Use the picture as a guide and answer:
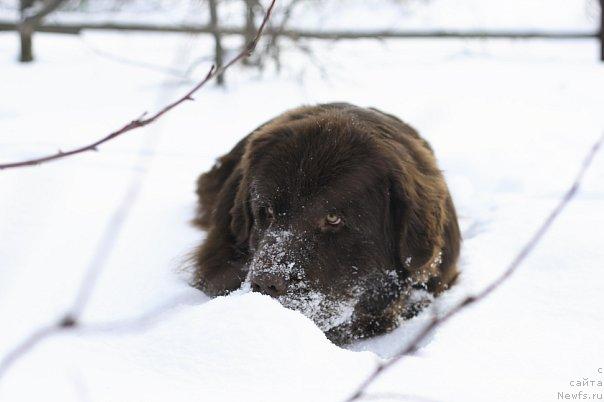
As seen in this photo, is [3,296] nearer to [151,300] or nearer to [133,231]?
[151,300]

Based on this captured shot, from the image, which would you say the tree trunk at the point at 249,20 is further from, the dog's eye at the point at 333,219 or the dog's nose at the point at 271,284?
the dog's nose at the point at 271,284

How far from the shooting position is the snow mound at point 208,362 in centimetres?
216

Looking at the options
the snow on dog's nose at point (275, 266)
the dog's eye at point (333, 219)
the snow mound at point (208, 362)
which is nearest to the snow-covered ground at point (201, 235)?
the snow mound at point (208, 362)

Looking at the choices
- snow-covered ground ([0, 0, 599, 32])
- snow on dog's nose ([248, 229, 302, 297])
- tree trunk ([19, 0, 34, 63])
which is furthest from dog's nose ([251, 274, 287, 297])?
tree trunk ([19, 0, 34, 63])

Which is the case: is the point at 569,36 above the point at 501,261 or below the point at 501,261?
above

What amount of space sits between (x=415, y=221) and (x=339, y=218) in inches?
18.1

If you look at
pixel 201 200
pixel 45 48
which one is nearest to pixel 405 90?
pixel 201 200

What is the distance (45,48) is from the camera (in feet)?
32.9

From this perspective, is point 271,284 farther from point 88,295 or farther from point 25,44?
point 25,44

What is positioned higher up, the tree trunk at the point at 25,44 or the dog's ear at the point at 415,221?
the tree trunk at the point at 25,44

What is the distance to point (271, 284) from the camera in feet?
10.1

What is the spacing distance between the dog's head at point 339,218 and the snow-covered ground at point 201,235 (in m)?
0.30

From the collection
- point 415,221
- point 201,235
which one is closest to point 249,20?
point 201,235

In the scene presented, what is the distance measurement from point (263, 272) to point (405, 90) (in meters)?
5.48
